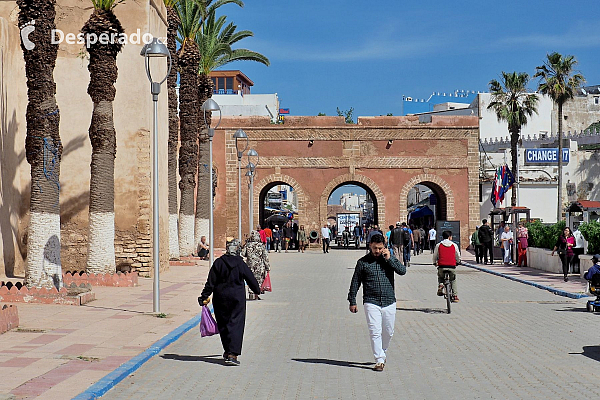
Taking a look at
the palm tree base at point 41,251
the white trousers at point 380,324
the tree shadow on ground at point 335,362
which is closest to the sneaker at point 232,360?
the tree shadow on ground at point 335,362

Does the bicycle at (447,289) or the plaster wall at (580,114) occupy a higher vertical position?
Result: the plaster wall at (580,114)

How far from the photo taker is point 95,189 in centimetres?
1956

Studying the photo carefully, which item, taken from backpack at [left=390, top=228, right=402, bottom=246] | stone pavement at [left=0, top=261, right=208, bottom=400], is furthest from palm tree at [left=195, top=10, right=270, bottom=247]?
stone pavement at [left=0, top=261, right=208, bottom=400]

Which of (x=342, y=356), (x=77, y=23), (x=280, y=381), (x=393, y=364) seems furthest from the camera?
(x=77, y=23)

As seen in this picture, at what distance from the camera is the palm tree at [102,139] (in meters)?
19.3

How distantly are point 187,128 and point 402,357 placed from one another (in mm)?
22489

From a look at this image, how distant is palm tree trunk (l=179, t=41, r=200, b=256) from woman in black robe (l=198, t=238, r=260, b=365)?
70.4ft

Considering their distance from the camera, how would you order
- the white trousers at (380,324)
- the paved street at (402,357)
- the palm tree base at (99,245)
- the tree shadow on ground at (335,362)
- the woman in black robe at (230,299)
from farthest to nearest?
the palm tree base at (99,245)
the woman in black robe at (230,299)
the tree shadow on ground at (335,362)
the white trousers at (380,324)
the paved street at (402,357)

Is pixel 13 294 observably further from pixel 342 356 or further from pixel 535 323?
pixel 535 323

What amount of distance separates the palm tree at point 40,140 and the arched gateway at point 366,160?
31083 millimetres

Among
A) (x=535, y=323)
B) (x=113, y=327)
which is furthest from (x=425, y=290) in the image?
(x=113, y=327)

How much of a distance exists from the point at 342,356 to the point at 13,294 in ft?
26.9

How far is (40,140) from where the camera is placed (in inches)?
623

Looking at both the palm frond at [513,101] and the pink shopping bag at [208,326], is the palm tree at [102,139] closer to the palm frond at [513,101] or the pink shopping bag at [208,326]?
the pink shopping bag at [208,326]
